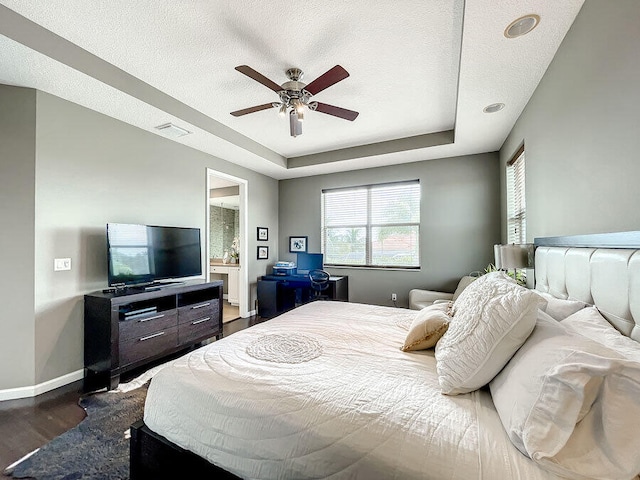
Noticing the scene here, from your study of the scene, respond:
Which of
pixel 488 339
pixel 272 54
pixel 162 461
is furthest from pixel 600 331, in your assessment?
pixel 272 54

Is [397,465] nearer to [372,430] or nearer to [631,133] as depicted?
[372,430]

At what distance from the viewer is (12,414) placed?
209 centimetres

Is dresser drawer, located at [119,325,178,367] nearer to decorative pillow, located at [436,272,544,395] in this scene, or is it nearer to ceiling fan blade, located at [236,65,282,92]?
ceiling fan blade, located at [236,65,282,92]

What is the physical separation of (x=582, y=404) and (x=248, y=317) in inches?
183

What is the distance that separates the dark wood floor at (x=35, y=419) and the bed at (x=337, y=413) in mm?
1046

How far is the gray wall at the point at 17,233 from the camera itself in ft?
7.58

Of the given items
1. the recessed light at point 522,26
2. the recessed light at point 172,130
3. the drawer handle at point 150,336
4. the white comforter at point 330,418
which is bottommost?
the drawer handle at point 150,336

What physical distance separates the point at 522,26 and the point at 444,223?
296 cm

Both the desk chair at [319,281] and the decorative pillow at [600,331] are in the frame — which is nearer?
the decorative pillow at [600,331]

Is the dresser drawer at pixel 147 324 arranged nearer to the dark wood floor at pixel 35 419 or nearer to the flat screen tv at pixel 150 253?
the flat screen tv at pixel 150 253

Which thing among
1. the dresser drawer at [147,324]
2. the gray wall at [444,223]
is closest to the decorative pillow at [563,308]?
the gray wall at [444,223]

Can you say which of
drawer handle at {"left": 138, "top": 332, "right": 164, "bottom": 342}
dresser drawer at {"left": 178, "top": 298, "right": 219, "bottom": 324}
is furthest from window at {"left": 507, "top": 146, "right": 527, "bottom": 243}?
drawer handle at {"left": 138, "top": 332, "right": 164, "bottom": 342}

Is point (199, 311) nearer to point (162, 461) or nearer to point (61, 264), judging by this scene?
point (61, 264)

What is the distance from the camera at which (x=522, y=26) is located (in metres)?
1.71
